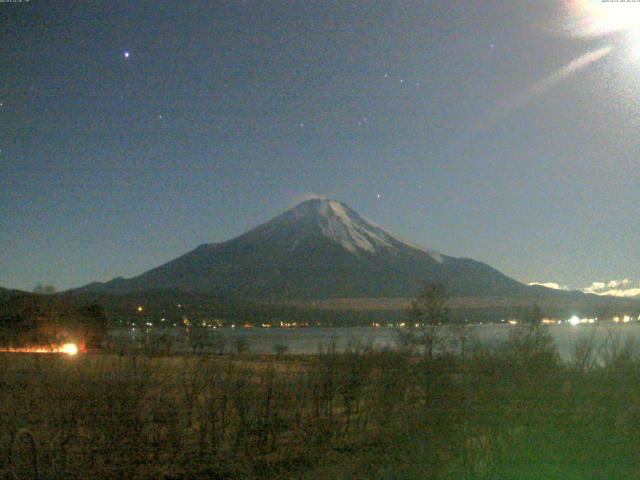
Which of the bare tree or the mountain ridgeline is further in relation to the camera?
the mountain ridgeline

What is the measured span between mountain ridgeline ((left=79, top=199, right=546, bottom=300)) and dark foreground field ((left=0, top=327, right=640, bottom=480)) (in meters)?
73.7

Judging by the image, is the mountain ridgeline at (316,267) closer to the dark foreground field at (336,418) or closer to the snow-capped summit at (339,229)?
the snow-capped summit at (339,229)

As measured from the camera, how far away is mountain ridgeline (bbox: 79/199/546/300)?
348 ft

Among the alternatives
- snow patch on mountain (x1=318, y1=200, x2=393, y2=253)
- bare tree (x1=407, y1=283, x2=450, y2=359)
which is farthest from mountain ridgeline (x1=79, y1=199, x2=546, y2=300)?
bare tree (x1=407, y1=283, x2=450, y2=359)

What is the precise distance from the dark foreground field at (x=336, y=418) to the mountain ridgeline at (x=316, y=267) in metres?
73.7

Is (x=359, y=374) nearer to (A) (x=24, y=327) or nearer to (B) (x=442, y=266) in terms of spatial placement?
(A) (x=24, y=327)

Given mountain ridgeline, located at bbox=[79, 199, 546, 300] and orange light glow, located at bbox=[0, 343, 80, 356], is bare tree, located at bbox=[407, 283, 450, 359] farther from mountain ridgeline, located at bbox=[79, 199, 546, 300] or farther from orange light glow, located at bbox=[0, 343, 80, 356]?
mountain ridgeline, located at bbox=[79, 199, 546, 300]

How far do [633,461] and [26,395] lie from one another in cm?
836

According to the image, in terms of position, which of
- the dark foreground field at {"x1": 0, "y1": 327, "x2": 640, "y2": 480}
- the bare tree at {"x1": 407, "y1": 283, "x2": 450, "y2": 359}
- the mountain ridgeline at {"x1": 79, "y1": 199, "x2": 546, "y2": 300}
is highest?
the mountain ridgeline at {"x1": 79, "y1": 199, "x2": 546, "y2": 300}

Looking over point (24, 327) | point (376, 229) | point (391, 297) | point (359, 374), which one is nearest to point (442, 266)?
point (391, 297)

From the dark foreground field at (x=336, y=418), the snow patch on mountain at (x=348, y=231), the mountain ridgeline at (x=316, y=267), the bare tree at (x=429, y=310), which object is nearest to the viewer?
the dark foreground field at (x=336, y=418)

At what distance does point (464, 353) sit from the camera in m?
12.7

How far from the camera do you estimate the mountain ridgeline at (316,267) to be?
106m

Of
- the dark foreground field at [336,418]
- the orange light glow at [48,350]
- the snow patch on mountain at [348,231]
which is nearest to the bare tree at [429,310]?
the orange light glow at [48,350]
